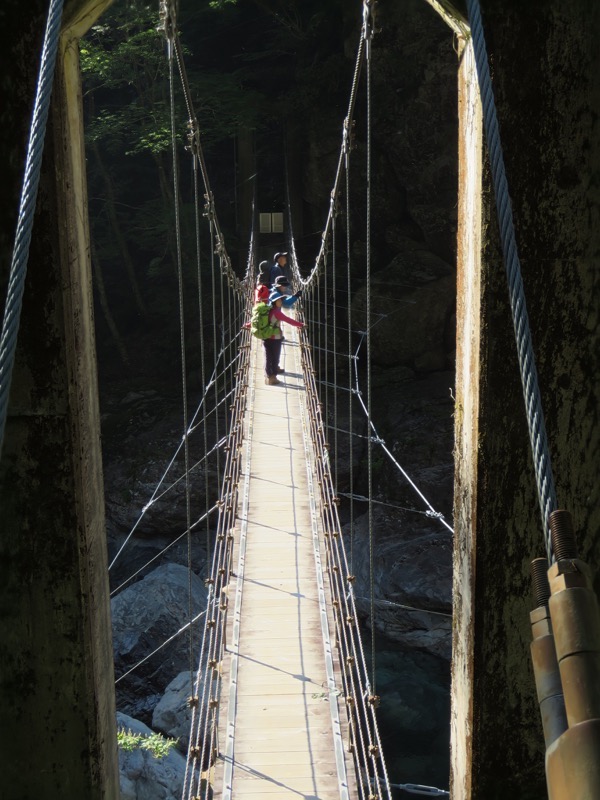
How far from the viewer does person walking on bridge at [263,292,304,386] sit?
5062 mm

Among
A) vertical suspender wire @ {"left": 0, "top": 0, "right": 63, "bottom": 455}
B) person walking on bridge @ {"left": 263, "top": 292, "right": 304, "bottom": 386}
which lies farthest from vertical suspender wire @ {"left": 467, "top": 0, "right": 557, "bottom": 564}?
person walking on bridge @ {"left": 263, "top": 292, "right": 304, "bottom": 386}

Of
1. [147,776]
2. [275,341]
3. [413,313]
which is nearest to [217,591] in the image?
[147,776]

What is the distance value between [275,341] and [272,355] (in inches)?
6.1

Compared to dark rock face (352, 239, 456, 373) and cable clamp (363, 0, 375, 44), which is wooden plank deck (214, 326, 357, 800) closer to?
cable clamp (363, 0, 375, 44)

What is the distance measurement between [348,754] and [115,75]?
342 inches

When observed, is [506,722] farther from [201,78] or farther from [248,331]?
[201,78]

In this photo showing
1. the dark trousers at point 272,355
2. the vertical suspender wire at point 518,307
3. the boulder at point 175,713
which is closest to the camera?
the vertical suspender wire at point 518,307

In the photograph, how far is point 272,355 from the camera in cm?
555

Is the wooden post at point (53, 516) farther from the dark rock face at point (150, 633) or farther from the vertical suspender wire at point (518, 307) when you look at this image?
the dark rock face at point (150, 633)

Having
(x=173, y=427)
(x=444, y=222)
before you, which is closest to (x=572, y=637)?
(x=173, y=427)

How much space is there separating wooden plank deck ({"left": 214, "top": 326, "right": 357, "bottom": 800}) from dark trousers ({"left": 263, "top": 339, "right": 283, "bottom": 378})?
139cm

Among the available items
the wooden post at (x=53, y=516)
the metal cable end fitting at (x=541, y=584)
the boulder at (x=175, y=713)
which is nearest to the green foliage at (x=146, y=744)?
the boulder at (x=175, y=713)

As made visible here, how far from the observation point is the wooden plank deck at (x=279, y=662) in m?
2.16

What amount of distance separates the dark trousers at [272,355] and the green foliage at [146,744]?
220 cm
